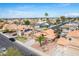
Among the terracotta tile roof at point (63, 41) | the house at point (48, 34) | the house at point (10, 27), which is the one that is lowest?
the terracotta tile roof at point (63, 41)

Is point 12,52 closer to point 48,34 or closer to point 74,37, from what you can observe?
point 48,34

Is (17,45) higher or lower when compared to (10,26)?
lower

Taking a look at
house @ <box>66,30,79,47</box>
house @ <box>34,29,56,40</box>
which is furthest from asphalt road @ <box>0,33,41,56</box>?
house @ <box>66,30,79,47</box>

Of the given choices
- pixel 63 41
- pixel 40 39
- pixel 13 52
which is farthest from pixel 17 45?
pixel 63 41

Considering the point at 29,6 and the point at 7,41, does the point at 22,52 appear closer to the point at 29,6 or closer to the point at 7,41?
the point at 7,41

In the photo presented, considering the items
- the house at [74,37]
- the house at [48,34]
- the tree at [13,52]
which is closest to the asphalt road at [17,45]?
the tree at [13,52]

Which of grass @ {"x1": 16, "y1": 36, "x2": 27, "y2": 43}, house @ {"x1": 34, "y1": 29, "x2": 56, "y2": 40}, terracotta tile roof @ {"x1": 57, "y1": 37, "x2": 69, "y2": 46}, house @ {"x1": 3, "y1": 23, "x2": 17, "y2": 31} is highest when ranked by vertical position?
house @ {"x1": 3, "y1": 23, "x2": 17, "y2": 31}

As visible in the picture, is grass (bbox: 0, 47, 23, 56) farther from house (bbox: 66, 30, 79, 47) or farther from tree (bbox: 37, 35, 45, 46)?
house (bbox: 66, 30, 79, 47)

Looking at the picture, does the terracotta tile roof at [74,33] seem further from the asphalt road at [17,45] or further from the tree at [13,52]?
the tree at [13,52]

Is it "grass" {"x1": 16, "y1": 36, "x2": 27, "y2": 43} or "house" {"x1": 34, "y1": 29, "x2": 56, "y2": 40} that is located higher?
"house" {"x1": 34, "y1": 29, "x2": 56, "y2": 40}

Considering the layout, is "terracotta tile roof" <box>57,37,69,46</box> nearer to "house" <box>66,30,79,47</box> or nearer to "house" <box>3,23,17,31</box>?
"house" <box>66,30,79,47</box>

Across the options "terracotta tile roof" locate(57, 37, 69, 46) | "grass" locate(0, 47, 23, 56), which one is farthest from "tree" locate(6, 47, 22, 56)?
"terracotta tile roof" locate(57, 37, 69, 46)
